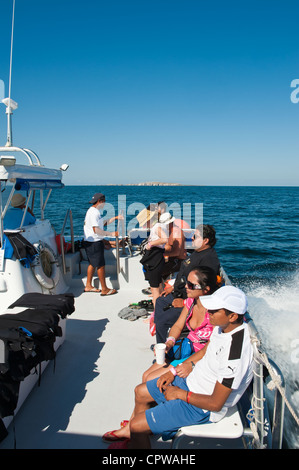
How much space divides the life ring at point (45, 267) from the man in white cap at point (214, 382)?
111 inches

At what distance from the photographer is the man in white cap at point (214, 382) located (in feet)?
6.88

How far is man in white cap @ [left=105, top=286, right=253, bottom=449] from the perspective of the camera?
2.10 m

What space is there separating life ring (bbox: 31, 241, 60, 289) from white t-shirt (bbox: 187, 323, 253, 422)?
311 cm

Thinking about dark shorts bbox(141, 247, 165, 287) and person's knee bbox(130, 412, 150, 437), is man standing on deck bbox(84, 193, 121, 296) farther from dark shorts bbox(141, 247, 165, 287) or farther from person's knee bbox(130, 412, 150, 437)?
person's knee bbox(130, 412, 150, 437)

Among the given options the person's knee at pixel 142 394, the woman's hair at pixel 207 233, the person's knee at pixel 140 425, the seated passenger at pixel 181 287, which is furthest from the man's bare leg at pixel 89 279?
the person's knee at pixel 140 425

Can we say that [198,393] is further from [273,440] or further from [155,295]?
[155,295]

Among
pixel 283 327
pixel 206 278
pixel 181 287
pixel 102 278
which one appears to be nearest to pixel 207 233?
pixel 181 287

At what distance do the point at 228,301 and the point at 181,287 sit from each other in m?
1.86

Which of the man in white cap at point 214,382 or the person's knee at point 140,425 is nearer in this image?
the man in white cap at point 214,382

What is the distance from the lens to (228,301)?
217cm

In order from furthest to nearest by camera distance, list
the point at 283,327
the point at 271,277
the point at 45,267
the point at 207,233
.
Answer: the point at 271,277 → the point at 283,327 → the point at 45,267 → the point at 207,233

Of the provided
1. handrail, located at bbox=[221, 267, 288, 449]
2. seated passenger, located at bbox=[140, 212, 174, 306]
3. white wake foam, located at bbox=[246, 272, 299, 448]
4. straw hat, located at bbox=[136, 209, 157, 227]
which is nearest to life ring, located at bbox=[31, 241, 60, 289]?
seated passenger, located at bbox=[140, 212, 174, 306]

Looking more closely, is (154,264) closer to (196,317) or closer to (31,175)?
(196,317)

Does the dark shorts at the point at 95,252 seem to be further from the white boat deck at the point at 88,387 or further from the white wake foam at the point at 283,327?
the white wake foam at the point at 283,327
